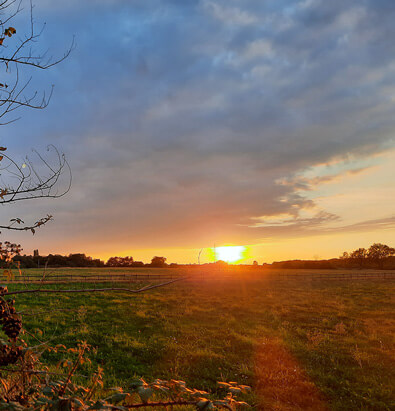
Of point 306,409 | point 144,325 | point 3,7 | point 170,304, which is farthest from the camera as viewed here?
point 170,304

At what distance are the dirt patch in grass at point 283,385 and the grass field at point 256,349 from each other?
3 cm

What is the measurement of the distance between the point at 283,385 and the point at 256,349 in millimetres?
2990

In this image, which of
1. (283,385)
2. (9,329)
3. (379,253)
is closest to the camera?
(9,329)

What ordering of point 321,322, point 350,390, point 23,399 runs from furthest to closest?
point 321,322, point 350,390, point 23,399

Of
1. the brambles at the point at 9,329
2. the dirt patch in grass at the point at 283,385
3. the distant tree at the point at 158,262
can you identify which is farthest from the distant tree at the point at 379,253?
A: the brambles at the point at 9,329

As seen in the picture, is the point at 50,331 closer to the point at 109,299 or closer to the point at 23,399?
the point at 109,299

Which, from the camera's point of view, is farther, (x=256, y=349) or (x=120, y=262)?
(x=120, y=262)

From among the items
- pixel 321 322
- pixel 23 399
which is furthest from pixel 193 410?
pixel 321 322

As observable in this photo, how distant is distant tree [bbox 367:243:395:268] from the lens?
114 meters

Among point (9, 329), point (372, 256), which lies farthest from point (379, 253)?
point (9, 329)

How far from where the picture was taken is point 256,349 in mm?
11695

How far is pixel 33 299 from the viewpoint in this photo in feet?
74.0

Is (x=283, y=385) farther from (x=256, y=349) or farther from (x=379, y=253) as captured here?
(x=379, y=253)

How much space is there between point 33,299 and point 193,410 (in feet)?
66.8
